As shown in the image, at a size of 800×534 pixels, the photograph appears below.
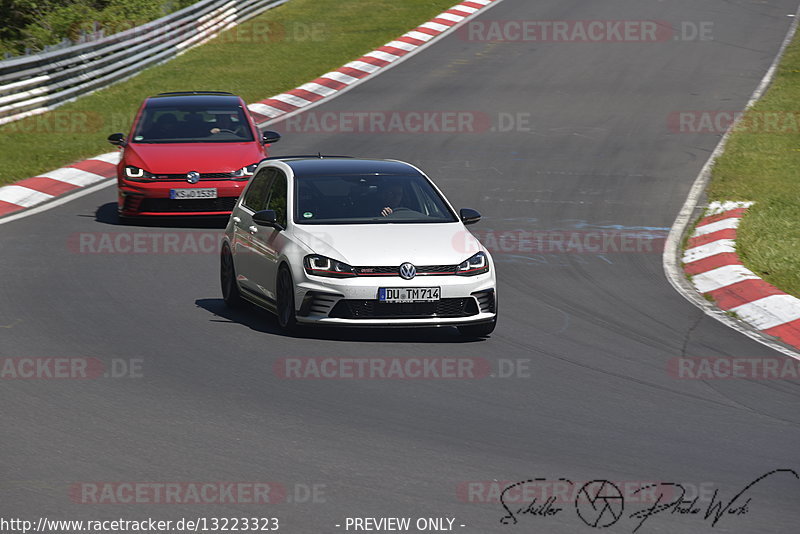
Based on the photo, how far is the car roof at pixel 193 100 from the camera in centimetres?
1908

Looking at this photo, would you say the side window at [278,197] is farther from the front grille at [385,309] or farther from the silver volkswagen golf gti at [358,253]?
the front grille at [385,309]

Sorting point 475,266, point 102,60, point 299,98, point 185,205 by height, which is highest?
point 475,266

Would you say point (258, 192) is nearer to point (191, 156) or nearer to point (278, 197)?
point (278, 197)

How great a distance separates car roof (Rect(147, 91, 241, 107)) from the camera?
19.1 metres

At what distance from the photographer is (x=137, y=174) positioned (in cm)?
1739

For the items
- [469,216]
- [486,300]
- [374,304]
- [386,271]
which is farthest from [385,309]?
[469,216]

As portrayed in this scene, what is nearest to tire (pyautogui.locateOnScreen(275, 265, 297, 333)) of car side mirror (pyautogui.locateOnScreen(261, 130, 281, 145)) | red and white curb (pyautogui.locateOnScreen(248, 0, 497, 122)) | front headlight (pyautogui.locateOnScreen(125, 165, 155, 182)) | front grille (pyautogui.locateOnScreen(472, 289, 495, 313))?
front grille (pyautogui.locateOnScreen(472, 289, 495, 313))

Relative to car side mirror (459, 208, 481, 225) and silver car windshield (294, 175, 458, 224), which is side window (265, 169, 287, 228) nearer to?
silver car windshield (294, 175, 458, 224)

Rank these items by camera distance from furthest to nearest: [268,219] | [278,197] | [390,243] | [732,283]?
[732,283]
[278,197]
[268,219]
[390,243]

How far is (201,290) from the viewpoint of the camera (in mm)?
13445

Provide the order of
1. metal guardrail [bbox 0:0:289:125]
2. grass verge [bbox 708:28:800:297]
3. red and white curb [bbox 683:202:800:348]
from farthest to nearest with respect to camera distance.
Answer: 1. metal guardrail [bbox 0:0:289:125]
2. grass verge [bbox 708:28:800:297]
3. red and white curb [bbox 683:202:800:348]

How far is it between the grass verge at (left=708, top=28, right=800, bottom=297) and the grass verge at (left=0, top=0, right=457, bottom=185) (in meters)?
10.4

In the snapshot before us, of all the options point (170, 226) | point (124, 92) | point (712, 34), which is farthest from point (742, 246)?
point (712, 34)

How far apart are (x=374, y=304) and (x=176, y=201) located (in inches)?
277
